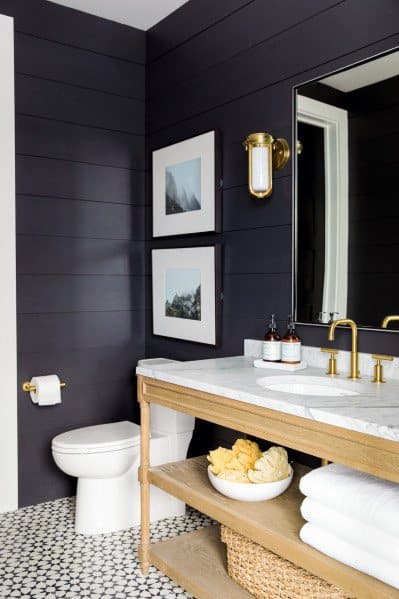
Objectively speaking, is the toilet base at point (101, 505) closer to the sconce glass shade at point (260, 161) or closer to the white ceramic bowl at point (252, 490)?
the white ceramic bowl at point (252, 490)

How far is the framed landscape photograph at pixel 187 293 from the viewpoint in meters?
2.64

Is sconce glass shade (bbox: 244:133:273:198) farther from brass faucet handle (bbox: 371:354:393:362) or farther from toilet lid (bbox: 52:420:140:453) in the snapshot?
toilet lid (bbox: 52:420:140:453)

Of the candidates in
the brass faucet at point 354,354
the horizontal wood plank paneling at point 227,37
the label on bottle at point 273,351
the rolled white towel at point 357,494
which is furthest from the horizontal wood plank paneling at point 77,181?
the rolled white towel at point 357,494

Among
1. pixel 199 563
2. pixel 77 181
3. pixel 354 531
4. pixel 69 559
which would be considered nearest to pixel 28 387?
pixel 69 559

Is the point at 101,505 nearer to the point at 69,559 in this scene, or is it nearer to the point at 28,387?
the point at 69,559

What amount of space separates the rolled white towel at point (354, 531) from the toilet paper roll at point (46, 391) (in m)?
1.60

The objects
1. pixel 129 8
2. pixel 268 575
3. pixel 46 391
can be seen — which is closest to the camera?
pixel 268 575

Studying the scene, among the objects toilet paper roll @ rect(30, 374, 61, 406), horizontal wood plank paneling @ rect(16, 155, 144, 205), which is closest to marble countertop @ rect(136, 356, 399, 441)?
toilet paper roll @ rect(30, 374, 61, 406)

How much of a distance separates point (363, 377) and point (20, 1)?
2.39 m

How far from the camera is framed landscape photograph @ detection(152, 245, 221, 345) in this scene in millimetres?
2645

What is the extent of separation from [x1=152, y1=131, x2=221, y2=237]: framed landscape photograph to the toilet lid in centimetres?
101

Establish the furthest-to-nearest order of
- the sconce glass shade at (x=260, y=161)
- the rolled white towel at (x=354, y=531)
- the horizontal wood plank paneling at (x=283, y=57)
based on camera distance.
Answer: the sconce glass shade at (x=260, y=161)
the horizontal wood plank paneling at (x=283, y=57)
the rolled white towel at (x=354, y=531)

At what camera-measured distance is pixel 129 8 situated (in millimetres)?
2893

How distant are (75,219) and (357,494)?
2.09 metres
